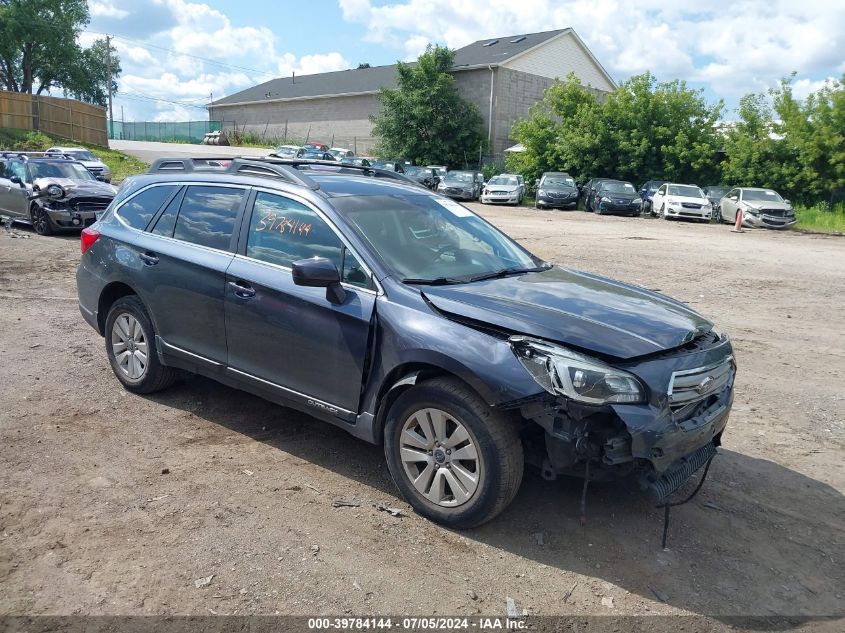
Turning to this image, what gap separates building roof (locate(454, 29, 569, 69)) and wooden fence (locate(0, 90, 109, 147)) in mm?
23192

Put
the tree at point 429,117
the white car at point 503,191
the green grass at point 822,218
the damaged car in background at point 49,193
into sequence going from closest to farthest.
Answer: the damaged car in background at point 49,193 < the green grass at point 822,218 < the white car at point 503,191 < the tree at point 429,117

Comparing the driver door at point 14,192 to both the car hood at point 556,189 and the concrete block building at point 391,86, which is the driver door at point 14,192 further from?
the concrete block building at point 391,86

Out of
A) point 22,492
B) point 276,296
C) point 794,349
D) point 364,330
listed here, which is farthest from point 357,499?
→ point 794,349

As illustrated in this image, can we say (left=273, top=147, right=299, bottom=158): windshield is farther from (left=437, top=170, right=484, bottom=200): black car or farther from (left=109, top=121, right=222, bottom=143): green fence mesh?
(left=109, top=121, right=222, bottom=143): green fence mesh

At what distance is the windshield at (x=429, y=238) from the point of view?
433cm

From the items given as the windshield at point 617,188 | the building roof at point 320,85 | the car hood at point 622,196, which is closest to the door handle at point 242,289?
the car hood at point 622,196

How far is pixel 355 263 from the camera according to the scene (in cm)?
423

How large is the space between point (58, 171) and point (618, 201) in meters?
21.6

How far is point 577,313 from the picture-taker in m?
3.81

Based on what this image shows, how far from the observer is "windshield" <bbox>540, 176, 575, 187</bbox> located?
32281 millimetres

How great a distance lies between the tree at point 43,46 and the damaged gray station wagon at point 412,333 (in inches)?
2523

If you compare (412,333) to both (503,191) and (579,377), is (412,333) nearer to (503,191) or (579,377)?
(579,377)

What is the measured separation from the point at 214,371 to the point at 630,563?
9.68 feet

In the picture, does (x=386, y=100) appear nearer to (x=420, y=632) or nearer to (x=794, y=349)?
(x=794, y=349)
